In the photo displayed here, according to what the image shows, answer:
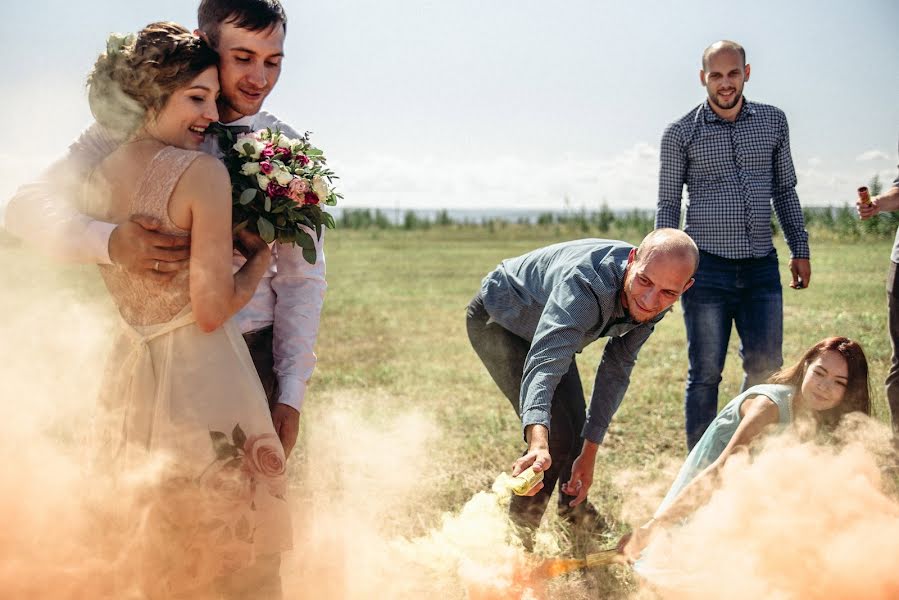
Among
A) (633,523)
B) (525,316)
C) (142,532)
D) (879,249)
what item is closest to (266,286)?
(142,532)

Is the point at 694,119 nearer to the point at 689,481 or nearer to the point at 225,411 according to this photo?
the point at 689,481

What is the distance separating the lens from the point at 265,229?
8.28ft

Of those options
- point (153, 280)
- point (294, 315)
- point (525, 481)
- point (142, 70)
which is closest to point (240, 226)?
point (153, 280)

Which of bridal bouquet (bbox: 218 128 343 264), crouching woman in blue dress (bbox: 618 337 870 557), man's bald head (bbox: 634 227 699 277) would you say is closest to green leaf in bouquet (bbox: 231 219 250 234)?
bridal bouquet (bbox: 218 128 343 264)

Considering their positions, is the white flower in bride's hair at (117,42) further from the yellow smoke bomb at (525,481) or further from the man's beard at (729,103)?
the man's beard at (729,103)

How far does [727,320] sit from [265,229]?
9.88ft

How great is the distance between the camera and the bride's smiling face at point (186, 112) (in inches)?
97.3

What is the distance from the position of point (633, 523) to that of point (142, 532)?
2751mm

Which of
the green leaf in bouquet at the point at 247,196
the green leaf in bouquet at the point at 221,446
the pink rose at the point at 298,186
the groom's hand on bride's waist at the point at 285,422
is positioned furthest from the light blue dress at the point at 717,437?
the green leaf in bouquet at the point at 247,196

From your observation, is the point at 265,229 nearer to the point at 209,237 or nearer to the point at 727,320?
the point at 209,237

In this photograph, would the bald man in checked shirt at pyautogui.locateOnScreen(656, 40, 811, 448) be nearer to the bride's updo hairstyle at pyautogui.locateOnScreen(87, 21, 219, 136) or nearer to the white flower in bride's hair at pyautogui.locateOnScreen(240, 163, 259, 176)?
the white flower in bride's hair at pyautogui.locateOnScreen(240, 163, 259, 176)

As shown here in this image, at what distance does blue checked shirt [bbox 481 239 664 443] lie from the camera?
3088 mm

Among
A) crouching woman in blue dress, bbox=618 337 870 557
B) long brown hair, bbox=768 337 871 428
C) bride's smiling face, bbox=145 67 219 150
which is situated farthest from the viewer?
long brown hair, bbox=768 337 871 428

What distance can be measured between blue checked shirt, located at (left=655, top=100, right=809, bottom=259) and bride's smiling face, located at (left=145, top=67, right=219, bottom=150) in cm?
300
